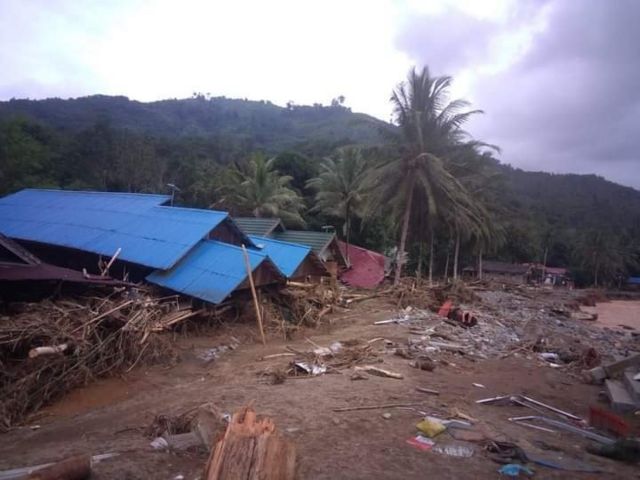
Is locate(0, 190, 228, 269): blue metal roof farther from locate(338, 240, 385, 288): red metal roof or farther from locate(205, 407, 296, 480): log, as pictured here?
locate(338, 240, 385, 288): red metal roof

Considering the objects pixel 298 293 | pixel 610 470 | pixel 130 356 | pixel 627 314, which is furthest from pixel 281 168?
pixel 610 470

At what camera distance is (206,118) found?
9062cm

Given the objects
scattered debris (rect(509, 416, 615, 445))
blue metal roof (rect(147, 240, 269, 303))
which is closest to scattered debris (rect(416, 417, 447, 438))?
scattered debris (rect(509, 416, 615, 445))

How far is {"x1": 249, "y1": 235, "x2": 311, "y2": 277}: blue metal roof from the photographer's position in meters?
15.7

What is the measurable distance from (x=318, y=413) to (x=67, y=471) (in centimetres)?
317

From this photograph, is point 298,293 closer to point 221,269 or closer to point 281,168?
point 221,269

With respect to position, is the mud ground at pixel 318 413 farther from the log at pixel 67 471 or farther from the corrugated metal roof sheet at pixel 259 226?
the corrugated metal roof sheet at pixel 259 226

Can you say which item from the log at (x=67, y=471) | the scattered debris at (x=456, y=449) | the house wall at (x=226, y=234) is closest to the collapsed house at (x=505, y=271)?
the house wall at (x=226, y=234)

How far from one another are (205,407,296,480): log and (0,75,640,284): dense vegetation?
55.4 feet

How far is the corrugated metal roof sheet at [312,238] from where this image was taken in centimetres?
2405

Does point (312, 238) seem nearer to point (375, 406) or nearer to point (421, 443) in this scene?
point (375, 406)

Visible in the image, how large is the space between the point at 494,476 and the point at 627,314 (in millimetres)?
32773

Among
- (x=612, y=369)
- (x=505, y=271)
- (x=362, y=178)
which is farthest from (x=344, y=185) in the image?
(x=505, y=271)

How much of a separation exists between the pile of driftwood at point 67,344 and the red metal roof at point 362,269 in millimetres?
17919
